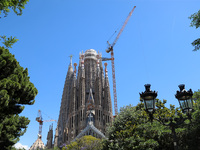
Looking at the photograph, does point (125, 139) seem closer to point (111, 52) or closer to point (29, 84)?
point (29, 84)

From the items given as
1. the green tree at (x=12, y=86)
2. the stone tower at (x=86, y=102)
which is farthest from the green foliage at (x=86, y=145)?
the stone tower at (x=86, y=102)

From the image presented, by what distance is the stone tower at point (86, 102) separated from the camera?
208 feet

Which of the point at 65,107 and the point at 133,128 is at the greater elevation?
the point at 65,107

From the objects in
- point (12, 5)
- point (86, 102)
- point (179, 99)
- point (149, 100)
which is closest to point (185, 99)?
point (179, 99)

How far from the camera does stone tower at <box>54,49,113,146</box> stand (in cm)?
6341

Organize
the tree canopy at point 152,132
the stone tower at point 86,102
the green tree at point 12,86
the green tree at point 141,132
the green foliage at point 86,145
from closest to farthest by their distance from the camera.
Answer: the green tree at point 12,86 → the tree canopy at point 152,132 → the green tree at point 141,132 → the green foliage at point 86,145 → the stone tower at point 86,102

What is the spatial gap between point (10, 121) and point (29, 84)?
7098mm

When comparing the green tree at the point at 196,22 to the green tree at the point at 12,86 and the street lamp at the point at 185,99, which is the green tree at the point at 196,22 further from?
the green tree at the point at 12,86

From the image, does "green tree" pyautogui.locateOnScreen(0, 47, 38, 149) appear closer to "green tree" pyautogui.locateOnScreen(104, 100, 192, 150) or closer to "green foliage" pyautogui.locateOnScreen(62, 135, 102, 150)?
"green tree" pyautogui.locateOnScreen(104, 100, 192, 150)

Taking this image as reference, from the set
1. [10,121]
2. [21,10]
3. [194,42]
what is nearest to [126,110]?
[10,121]

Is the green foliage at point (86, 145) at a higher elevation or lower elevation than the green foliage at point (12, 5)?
lower

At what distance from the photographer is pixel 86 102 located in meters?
70.2

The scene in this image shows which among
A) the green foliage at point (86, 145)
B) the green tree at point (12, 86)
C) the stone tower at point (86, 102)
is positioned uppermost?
the stone tower at point (86, 102)

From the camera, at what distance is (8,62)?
504 inches
